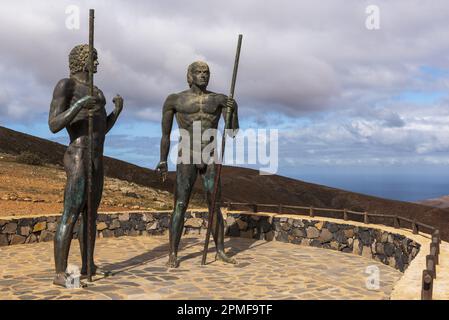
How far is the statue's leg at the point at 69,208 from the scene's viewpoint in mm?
5836

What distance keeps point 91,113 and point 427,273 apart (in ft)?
13.4

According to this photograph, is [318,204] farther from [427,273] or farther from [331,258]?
[427,273]

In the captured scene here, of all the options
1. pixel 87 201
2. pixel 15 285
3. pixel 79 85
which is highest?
pixel 79 85

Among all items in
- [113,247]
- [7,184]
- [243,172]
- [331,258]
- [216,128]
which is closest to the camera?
[216,128]

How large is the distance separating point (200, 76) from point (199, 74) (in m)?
0.04

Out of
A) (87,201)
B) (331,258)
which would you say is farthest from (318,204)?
(87,201)

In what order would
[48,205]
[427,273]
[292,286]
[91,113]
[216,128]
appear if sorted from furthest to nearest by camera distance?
1. [48,205]
2. [216,128]
3. [292,286]
4. [91,113]
5. [427,273]

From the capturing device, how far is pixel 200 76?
7.25 meters

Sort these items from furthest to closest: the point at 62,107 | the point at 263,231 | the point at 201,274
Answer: the point at 263,231 → the point at 201,274 → the point at 62,107

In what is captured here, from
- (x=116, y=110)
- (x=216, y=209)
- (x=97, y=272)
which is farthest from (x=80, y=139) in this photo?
(x=216, y=209)

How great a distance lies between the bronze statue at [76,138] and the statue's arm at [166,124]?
145 centimetres

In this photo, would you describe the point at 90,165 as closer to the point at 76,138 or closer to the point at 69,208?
A: the point at 76,138

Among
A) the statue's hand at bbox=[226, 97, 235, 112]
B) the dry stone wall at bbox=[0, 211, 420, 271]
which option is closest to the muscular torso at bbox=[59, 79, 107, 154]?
the statue's hand at bbox=[226, 97, 235, 112]

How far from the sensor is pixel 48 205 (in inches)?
534
